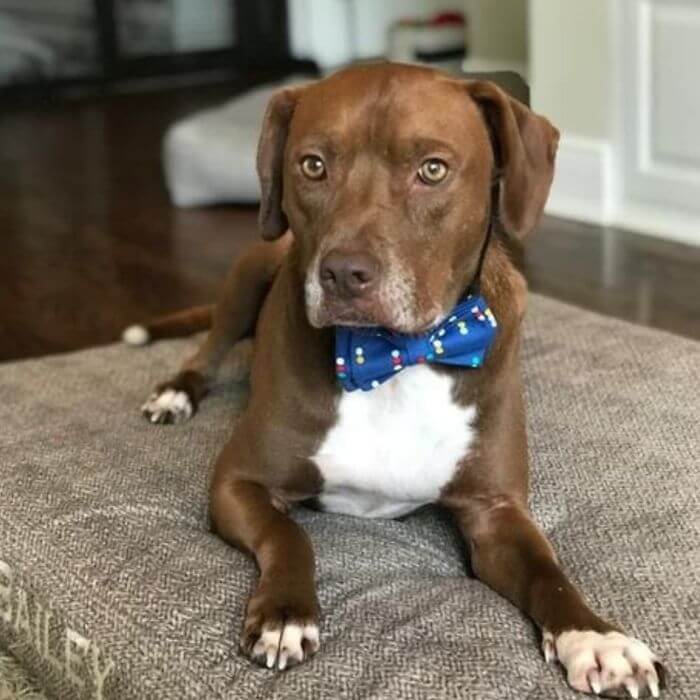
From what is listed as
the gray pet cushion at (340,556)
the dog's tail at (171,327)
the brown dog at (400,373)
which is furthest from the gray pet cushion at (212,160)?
the brown dog at (400,373)

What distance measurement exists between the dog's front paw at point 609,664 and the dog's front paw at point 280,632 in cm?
27

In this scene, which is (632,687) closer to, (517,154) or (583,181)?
(517,154)

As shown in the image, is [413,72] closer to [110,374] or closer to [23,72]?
[110,374]

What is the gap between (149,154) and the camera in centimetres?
549

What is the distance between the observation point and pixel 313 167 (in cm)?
163

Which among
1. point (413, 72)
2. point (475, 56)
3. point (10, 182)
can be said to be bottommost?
point (10, 182)

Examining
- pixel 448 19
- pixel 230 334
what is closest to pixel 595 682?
pixel 230 334

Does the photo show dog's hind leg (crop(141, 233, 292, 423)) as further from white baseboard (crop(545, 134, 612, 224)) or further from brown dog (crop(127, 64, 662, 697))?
white baseboard (crop(545, 134, 612, 224))

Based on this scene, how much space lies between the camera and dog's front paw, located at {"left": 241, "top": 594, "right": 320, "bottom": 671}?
147cm

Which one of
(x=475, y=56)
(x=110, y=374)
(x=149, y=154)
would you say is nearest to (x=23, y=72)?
(x=149, y=154)

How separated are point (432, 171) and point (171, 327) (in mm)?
1169

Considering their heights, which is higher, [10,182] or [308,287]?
[308,287]

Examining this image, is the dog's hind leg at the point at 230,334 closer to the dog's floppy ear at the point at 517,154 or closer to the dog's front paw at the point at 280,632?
the dog's floppy ear at the point at 517,154

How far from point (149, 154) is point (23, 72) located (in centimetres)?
183
